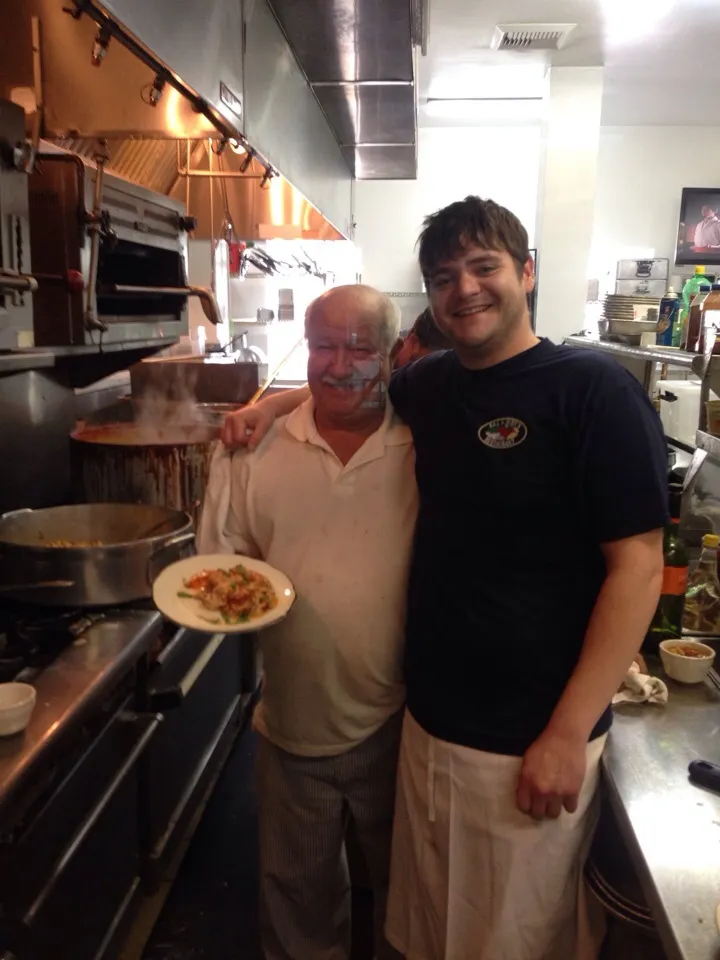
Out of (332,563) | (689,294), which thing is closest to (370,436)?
(332,563)

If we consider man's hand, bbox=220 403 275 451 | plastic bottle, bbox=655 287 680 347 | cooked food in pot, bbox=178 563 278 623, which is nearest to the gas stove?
cooked food in pot, bbox=178 563 278 623

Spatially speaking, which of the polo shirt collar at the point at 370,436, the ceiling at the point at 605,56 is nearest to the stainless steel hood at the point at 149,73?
the polo shirt collar at the point at 370,436

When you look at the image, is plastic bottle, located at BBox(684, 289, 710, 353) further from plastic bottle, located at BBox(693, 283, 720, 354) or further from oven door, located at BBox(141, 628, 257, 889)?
oven door, located at BBox(141, 628, 257, 889)

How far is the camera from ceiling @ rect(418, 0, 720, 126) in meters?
3.80

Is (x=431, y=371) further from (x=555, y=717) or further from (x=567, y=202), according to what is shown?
(x=567, y=202)

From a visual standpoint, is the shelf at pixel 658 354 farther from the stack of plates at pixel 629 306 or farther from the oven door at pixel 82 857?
the oven door at pixel 82 857

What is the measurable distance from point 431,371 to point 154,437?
3.98 feet

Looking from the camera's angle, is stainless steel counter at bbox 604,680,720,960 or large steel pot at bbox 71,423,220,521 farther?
large steel pot at bbox 71,423,220,521

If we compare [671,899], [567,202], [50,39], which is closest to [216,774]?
[671,899]

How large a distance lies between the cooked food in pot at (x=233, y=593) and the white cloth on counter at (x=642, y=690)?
63cm

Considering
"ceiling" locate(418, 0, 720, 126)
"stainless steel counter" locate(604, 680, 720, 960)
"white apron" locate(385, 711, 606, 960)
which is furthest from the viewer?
"ceiling" locate(418, 0, 720, 126)

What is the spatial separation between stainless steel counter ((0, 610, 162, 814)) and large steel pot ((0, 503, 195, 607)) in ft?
0.23

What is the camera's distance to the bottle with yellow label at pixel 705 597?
1.67m

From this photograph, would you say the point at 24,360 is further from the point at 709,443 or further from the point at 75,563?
the point at 709,443
